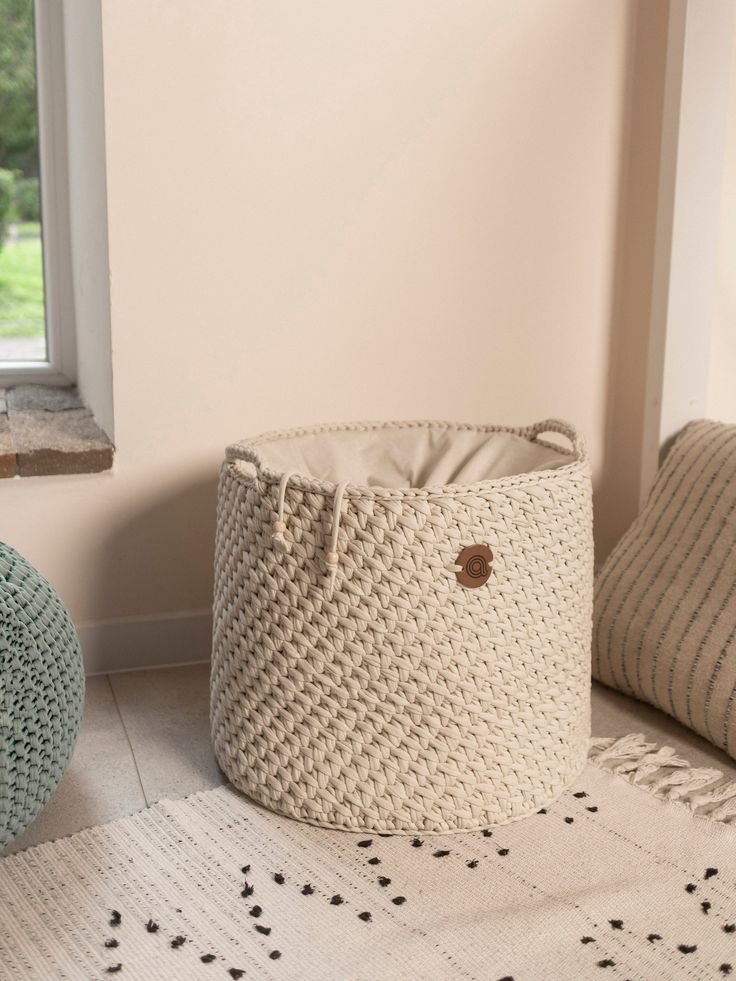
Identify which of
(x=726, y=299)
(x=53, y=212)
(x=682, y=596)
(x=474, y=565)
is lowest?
(x=682, y=596)

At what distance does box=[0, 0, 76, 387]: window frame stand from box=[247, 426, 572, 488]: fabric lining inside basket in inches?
21.7

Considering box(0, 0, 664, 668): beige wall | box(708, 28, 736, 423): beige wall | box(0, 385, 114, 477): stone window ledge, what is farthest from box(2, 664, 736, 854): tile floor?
box(708, 28, 736, 423): beige wall

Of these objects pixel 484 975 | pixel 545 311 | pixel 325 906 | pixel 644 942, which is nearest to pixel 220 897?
pixel 325 906

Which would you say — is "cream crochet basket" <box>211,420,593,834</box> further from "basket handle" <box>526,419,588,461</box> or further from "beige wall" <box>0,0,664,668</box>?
"beige wall" <box>0,0,664,668</box>

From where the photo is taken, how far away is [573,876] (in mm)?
1108

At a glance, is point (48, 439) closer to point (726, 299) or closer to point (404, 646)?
point (404, 646)

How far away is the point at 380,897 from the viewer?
42.2 inches

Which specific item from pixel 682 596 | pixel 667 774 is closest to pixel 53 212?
pixel 682 596

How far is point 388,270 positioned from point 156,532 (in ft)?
1.67

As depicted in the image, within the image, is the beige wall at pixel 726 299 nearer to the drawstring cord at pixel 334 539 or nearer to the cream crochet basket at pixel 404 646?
the cream crochet basket at pixel 404 646

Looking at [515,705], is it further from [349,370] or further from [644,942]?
[349,370]

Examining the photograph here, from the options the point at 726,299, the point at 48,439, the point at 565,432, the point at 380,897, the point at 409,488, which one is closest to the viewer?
the point at 380,897

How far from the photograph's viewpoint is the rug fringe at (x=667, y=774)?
4.09 ft

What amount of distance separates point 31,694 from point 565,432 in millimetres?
710
